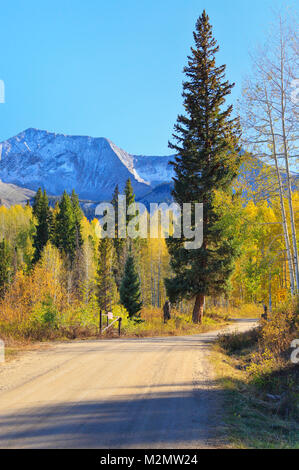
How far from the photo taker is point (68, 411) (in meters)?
5.59

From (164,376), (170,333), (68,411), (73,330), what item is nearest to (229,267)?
(170,333)

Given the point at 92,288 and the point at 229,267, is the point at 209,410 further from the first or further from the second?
the point at 92,288

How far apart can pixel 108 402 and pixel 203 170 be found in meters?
18.1

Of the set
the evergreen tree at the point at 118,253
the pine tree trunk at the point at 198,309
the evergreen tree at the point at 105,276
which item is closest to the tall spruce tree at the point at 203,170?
the pine tree trunk at the point at 198,309

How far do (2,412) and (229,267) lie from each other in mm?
17332

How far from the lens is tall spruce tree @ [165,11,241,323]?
21.4 m

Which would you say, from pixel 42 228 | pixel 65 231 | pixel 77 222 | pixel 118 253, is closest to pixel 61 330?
pixel 118 253

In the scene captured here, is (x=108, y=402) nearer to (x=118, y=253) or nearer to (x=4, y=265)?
(x=118, y=253)

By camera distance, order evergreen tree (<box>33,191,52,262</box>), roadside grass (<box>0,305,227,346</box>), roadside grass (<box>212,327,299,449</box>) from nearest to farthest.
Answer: roadside grass (<box>212,327,299,449</box>), roadside grass (<box>0,305,227,346</box>), evergreen tree (<box>33,191,52,262</box>)

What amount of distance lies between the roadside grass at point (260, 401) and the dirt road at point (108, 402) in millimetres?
334

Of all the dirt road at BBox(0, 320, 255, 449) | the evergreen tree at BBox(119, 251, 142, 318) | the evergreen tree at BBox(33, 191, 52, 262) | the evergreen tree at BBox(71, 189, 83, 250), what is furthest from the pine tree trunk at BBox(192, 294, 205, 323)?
the evergreen tree at BBox(71, 189, 83, 250)

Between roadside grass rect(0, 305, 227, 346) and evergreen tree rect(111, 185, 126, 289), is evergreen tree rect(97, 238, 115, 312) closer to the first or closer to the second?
evergreen tree rect(111, 185, 126, 289)

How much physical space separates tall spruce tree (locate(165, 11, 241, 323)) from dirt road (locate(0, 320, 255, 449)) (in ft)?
37.3
